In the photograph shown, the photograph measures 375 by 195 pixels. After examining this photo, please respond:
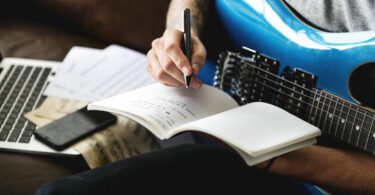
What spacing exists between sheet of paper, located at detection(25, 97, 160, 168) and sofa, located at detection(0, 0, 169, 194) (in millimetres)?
298

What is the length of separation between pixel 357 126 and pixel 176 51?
35 centimetres

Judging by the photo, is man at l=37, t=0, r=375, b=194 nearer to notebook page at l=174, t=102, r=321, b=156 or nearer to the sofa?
notebook page at l=174, t=102, r=321, b=156

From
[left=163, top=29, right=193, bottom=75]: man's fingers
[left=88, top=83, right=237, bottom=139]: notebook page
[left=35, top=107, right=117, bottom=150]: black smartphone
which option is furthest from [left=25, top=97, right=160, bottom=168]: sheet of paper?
[left=163, top=29, right=193, bottom=75]: man's fingers

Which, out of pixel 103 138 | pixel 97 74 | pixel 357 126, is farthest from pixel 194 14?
pixel 357 126

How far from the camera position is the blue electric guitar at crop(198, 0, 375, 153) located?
0.65 m

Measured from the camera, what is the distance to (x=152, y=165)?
2.36 feet

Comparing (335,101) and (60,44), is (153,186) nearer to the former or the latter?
(335,101)

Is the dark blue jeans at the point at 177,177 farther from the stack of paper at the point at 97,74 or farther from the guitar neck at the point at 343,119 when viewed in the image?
the stack of paper at the point at 97,74

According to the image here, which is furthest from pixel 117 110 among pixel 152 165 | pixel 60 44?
pixel 60 44

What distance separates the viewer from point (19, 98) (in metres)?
0.91

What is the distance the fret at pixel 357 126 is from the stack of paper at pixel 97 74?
0.55 m

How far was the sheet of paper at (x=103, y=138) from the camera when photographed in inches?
30.6

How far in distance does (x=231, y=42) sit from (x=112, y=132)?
375 mm

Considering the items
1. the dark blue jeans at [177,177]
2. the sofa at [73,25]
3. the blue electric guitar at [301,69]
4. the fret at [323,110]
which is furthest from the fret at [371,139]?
the sofa at [73,25]
